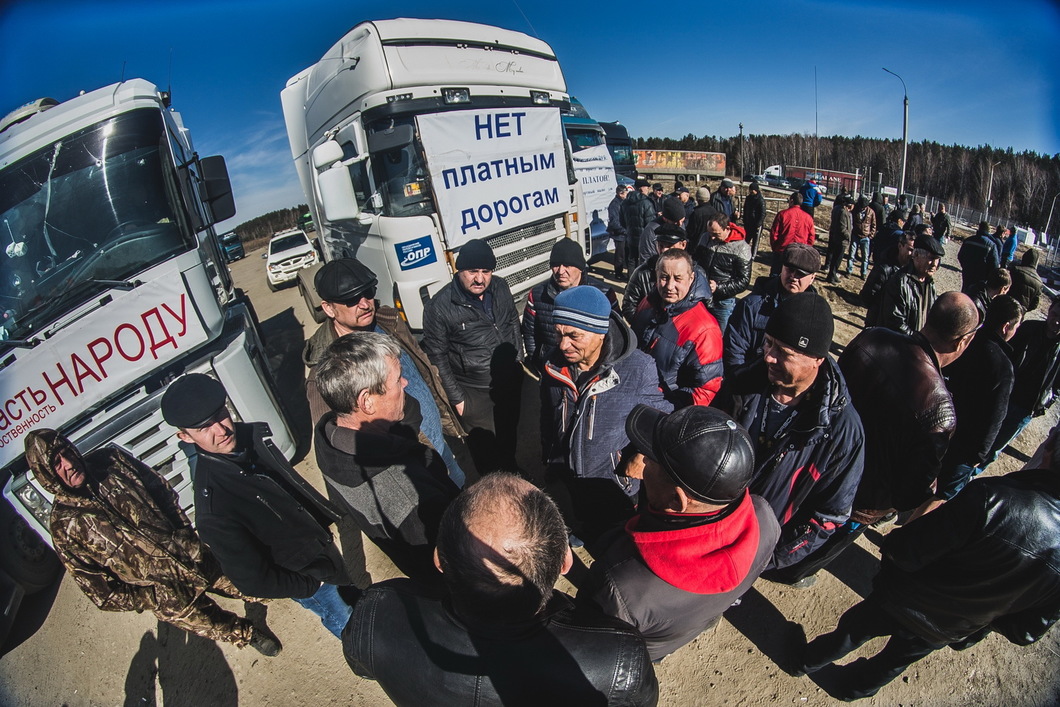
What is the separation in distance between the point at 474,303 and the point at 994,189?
→ 56565 millimetres

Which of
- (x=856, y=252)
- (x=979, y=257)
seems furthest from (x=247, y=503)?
Result: (x=856, y=252)

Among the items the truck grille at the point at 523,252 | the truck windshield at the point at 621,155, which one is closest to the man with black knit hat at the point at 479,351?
the truck grille at the point at 523,252

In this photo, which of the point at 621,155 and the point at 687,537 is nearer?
the point at 687,537

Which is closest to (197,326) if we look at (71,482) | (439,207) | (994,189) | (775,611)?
(71,482)

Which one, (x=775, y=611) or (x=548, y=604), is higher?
(x=548, y=604)

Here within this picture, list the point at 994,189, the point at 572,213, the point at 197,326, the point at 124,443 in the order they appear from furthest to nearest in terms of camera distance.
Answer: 1. the point at 994,189
2. the point at 572,213
3. the point at 197,326
4. the point at 124,443

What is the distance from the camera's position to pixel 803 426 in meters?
1.95

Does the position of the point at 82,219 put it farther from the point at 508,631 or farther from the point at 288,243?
the point at 288,243

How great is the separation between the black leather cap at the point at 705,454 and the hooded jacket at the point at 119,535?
281 centimetres

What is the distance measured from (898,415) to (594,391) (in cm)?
156

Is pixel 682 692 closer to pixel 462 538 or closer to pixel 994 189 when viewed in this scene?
pixel 462 538

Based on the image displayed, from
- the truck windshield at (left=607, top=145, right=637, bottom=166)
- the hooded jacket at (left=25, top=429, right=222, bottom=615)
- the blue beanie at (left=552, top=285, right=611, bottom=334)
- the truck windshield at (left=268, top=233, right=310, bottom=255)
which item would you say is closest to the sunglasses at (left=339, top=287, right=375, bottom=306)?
the blue beanie at (left=552, top=285, right=611, bottom=334)

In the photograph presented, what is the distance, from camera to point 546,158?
6.07 m

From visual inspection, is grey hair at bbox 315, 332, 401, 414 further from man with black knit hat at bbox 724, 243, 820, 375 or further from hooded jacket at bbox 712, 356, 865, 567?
man with black knit hat at bbox 724, 243, 820, 375
